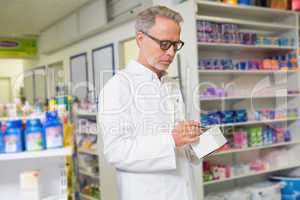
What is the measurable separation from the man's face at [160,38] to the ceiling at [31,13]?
3.10 metres

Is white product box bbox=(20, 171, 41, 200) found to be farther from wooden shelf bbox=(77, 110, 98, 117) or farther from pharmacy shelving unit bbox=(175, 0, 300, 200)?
wooden shelf bbox=(77, 110, 98, 117)

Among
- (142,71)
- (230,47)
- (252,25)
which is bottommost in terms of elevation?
(142,71)

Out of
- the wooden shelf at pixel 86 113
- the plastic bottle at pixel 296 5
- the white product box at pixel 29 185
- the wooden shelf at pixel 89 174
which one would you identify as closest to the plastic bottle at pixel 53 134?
the white product box at pixel 29 185

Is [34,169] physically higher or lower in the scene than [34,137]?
lower

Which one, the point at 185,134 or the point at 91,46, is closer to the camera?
the point at 185,134

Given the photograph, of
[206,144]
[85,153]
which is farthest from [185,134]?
[85,153]

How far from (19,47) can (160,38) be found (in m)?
5.84

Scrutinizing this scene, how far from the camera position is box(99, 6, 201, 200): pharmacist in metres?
1.29

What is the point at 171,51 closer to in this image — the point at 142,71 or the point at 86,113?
the point at 142,71

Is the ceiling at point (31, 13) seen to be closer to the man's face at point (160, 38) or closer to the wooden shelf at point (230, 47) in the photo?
the wooden shelf at point (230, 47)

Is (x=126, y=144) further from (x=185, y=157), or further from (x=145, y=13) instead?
(x=145, y=13)

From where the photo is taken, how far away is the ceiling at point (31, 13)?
4227 millimetres

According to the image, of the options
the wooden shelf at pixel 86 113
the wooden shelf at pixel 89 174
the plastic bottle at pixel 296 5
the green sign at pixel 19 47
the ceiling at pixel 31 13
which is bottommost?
the wooden shelf at pixel 89 174

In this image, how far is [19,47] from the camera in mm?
6461
